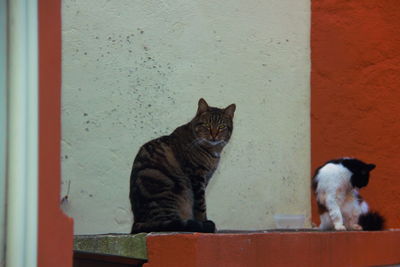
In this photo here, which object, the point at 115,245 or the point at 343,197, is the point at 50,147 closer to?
the point at 115,245

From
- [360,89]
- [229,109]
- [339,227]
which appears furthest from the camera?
[360,89]

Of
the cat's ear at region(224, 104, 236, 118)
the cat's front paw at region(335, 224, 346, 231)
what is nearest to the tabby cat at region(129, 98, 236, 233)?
the cat's ear at region(224, 104, 236, 118)

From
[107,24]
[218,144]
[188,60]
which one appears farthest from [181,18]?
[218,144]

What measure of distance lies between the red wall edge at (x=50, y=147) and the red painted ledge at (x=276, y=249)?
1.59 meters

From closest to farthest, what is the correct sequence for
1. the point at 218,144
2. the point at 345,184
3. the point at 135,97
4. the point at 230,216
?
1. the point at 218,144
2. the point at 345,184
3. the point at 135,97
4. the point at 230,216

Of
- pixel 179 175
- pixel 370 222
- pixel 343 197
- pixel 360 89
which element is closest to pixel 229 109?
pixel 179 175

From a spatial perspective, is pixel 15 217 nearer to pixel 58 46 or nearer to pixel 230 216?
pixel 58 46

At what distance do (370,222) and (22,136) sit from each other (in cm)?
326

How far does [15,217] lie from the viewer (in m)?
1.13

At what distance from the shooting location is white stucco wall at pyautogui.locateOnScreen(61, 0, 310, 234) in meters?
4.15

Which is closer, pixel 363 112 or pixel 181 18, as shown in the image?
pixel 181 18

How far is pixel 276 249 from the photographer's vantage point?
318 cm

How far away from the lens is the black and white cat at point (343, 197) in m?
3.98

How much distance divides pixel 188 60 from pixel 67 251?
348 centimetres
